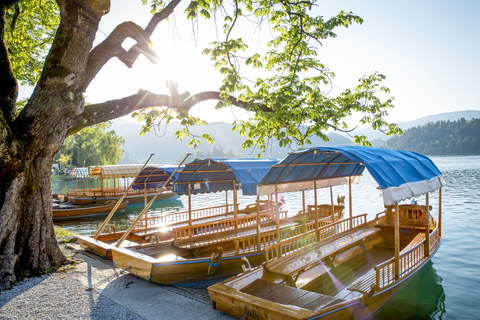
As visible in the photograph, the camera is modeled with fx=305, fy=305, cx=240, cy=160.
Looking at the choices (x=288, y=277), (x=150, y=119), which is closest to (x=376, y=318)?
(x=288, y=277)

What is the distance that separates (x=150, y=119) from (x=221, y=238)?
5.35m

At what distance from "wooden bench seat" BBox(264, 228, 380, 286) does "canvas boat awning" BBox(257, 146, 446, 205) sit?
76.1 inches

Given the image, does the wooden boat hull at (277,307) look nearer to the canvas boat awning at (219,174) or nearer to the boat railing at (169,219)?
the canvas boat awning at (219,174)

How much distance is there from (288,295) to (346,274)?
11.2ft

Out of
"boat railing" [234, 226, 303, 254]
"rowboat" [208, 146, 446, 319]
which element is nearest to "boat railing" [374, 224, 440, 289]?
"rowboat" [208, 146, 446, 319]

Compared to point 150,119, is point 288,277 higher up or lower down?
lower down

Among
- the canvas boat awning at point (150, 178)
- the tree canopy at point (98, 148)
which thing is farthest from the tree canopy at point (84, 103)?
the tree canopy at point (98, 148)

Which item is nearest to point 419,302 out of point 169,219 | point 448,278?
point 448,278

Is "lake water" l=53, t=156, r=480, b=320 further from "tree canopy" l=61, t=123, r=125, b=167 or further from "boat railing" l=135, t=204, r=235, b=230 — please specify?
"tree canopy" l=61, t=123, r=125, b=167

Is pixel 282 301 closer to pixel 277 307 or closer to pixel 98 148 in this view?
pixel 277 307

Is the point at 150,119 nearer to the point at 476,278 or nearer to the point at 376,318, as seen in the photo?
the point at 376,318

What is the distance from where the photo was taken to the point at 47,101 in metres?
7.93

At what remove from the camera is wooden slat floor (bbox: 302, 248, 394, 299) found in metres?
7.62

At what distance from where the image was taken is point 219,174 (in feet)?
44.0
